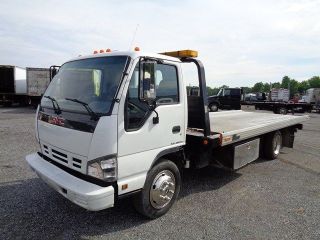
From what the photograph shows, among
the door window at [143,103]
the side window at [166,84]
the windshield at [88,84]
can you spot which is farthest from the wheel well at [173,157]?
the windshield at [88,84]

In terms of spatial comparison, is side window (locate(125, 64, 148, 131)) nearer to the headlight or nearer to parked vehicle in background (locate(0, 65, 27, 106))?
the headlight

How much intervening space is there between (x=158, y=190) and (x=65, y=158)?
1316 millimetres

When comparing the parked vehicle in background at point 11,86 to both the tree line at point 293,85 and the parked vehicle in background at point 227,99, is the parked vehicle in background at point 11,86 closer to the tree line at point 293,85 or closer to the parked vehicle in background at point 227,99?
the parked vehicle in background at point 227,99

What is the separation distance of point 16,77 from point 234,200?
80.2ft

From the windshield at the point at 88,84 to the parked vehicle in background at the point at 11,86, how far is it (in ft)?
73.9

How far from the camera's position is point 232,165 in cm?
508

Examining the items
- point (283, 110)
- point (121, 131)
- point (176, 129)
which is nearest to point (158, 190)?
point (176, 129)

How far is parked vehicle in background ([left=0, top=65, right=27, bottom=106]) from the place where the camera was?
24.1 meters

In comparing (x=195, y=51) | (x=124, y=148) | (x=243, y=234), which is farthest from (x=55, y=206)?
(x=195, y=51)

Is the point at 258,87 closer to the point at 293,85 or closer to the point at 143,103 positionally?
the point at 293,85

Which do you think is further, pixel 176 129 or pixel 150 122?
pixel 176 129

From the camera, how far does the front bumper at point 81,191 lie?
10.1 ft

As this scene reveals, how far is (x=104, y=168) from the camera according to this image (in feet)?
10.6

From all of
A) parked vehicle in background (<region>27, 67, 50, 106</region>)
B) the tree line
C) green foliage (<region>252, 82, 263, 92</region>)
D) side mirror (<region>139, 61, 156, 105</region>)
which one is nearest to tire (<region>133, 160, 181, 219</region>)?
side mirror (<region>139, 61, 156, 105</region>)
